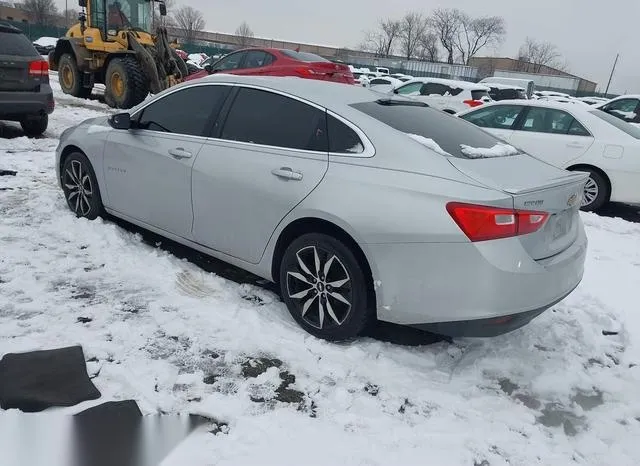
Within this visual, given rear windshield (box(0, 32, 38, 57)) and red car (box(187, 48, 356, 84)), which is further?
red car (box(187, 48, 356, 84))

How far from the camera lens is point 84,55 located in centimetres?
1391

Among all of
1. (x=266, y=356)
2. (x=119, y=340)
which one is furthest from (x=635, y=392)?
(x=119, y=340)

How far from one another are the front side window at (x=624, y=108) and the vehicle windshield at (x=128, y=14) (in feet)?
40.6

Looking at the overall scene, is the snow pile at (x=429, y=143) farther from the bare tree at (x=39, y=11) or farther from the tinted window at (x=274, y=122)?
the bare tree at (x=39, y=11)

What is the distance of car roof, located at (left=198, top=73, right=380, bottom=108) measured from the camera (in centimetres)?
367

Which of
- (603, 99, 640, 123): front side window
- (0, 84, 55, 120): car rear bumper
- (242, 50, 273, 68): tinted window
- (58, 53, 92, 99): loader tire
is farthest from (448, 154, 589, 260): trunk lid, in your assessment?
(58, 53, 92, 99): loader tire

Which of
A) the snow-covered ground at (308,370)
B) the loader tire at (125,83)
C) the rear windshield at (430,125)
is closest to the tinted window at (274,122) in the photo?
the rear windshield at (430,125)

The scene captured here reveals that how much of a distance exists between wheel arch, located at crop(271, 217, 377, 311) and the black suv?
6.65 meters

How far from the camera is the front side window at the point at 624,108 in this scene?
13.6 m

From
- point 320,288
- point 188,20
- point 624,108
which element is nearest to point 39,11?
point 188,20

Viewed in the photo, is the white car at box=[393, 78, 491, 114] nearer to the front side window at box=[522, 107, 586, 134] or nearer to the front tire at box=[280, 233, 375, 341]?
the front side window at box=[522, 107, 586, 134]

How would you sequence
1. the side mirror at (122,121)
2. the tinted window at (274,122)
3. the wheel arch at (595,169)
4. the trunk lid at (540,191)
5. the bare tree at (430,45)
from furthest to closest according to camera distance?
the bare tree at (430,45) → the wheel arch at (595,169) → the side mirror at (122,121) → the tinted window at (274,122) → the trunk lid at (540,191)

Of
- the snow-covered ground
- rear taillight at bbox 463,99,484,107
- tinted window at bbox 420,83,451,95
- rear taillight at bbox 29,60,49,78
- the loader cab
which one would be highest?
the loader cab

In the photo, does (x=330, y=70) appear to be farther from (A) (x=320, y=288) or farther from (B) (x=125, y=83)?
(A) (x=320, y=288)
